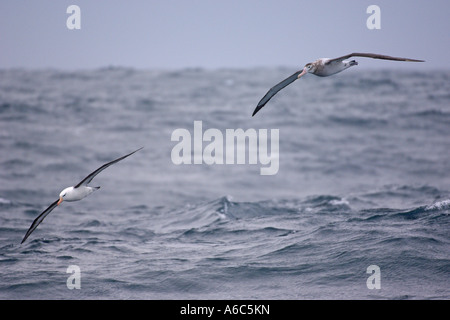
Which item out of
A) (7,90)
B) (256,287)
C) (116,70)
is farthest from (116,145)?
(116,70)

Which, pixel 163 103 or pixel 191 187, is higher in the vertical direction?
pixel 163 103

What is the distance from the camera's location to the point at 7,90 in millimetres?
53219

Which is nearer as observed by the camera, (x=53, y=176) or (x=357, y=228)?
(x=357, y=228)

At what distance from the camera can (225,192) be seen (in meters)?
29.2

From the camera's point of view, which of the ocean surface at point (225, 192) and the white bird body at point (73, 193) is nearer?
the ocean surface at point (225, 192)

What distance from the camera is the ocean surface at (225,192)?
12375mm

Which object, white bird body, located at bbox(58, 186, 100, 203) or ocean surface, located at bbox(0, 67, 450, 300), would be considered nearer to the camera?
ocean surface, located at bbox(0, 67, 450, 300)

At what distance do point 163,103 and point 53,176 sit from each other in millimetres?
21364

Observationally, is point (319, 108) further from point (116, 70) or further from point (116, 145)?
point (116, 70)

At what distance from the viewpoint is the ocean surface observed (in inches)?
487

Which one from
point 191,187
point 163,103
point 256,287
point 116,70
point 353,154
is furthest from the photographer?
point 116,70

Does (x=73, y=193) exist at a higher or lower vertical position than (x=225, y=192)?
higher

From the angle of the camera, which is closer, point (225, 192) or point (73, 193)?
point (73, 193)

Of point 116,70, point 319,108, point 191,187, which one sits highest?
point 116,70
